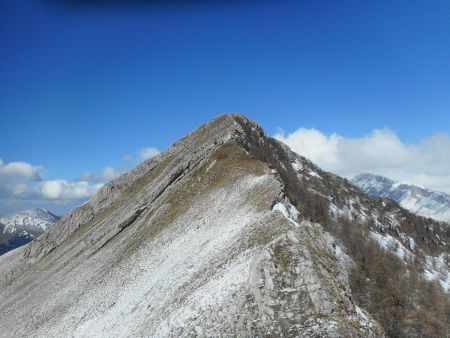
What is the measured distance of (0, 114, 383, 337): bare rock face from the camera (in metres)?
30.8

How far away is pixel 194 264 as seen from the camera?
41500mm

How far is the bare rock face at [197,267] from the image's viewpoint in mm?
30828

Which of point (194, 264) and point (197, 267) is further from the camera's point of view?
point (194, 264)

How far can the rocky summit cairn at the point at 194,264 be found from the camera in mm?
30906

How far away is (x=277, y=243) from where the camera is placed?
34531mm

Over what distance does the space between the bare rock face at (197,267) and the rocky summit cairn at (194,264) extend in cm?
12

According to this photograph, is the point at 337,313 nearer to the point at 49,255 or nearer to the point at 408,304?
the point at 408,304

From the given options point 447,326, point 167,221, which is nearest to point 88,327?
point 167,221

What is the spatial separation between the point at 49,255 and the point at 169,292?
48.8m

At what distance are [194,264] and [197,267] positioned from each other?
999 mm

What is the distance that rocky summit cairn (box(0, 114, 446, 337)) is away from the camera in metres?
30.9

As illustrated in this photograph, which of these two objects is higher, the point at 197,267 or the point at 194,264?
the point at 194,264

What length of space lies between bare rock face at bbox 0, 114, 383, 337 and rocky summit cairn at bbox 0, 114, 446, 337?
12cm

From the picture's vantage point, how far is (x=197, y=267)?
133 ft
